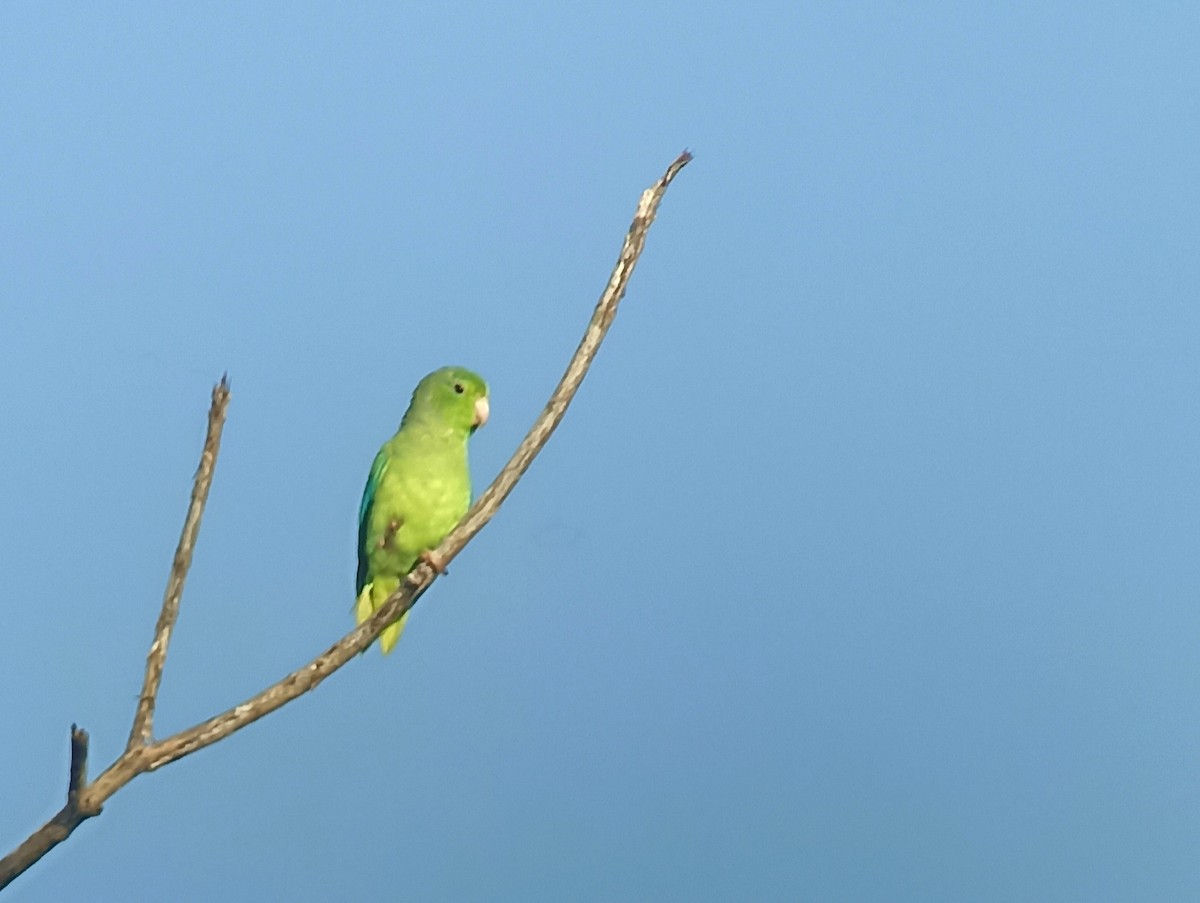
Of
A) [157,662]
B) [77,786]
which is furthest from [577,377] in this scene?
[77,786]

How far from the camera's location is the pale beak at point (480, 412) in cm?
268

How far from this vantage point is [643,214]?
1979mm

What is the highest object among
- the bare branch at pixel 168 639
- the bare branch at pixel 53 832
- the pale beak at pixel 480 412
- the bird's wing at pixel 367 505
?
the pale beak at pixel 480 412

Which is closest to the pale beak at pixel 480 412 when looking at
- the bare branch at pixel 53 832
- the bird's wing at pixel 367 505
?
the bird's wing at pixel 367 505

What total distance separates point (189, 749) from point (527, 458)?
2.03 feet

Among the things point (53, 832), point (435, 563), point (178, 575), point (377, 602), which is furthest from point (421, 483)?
point (53, 832)

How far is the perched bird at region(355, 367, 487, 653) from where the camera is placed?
264 centimetres

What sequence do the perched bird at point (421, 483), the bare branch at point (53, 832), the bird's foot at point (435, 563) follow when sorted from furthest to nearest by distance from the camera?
the perched bird at point (421, 483) → the bird's foot at point (435, 563) → the bare branch at point (53, 832)

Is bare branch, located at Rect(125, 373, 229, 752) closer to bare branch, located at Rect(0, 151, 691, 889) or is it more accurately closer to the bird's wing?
bare branch, located at Rect(0, 151, 691, 889)

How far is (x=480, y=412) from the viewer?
8.80 ft

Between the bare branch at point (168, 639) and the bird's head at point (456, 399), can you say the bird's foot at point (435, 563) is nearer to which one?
the bare branch at point (168, 639)

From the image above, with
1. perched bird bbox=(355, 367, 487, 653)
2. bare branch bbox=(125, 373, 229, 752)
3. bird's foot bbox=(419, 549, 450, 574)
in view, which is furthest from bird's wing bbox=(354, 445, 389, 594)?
bare branch bbox=(125, 373, 229, 752)

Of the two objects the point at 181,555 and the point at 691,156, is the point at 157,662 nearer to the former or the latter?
the point at 181,555

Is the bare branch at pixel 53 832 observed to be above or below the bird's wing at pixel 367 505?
below
